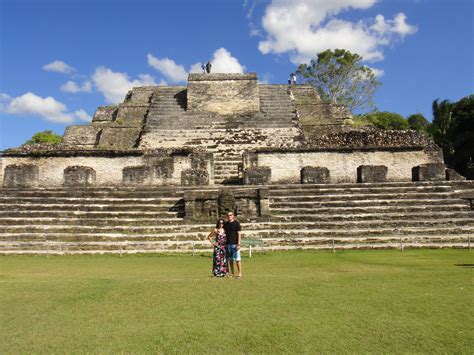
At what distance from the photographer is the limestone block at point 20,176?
38.3 ft

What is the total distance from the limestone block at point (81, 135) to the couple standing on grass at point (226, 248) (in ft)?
39.5

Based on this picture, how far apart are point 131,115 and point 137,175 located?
7136mm

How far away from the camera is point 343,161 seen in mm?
12805

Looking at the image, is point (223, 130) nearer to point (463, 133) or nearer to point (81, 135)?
point (81, 135)

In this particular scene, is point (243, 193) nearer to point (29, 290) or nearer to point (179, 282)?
point (179, 282)

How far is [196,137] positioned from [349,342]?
43.0ft

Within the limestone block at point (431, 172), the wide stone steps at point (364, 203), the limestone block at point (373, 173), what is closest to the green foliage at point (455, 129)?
the limestone block at point (431, 172)

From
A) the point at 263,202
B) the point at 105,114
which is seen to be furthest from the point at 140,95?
the point at 263,202

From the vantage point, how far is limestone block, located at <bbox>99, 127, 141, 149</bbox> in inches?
624

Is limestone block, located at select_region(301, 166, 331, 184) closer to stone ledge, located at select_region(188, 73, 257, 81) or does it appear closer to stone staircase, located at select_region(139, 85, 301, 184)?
stone staircase, located at select_region(139, 85, 301, 184)

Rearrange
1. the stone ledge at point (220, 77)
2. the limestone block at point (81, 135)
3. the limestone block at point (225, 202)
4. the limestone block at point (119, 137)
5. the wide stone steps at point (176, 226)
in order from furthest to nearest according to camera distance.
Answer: the stone ledge at point (220, 77), the limestone block at point (81, 135), the limestone block at point (119, 137), the limestone block at point (225, 202), the wide stone steps at point (176, 226)

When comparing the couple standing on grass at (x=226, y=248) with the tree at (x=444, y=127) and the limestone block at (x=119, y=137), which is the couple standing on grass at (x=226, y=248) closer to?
the limestone block at (x=119, y=137)

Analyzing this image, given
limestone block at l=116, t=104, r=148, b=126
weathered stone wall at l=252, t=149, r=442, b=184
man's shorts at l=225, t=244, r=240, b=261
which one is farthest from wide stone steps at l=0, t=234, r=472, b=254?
limestone block at l=116, t=104, r=148, b=126

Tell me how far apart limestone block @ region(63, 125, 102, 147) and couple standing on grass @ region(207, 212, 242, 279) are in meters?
12.0
